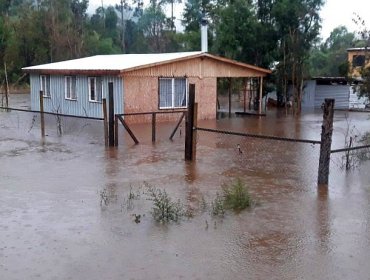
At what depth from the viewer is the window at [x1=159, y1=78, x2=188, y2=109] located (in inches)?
934

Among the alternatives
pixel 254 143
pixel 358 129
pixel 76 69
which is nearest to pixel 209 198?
pixel 254 143

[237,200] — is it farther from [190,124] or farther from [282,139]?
[190,124]

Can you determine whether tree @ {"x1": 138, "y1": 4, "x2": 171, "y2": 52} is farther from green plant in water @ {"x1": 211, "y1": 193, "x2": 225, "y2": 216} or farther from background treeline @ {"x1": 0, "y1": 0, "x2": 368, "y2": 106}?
green plant in water @ {"x1": 211, "y1": 193, "x2": 225, "y2": 216}

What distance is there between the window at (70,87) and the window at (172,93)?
447cm

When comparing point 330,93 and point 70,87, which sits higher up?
point 70,87

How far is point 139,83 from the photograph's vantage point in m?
22.7

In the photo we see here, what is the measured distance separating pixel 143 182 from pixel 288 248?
4.46m

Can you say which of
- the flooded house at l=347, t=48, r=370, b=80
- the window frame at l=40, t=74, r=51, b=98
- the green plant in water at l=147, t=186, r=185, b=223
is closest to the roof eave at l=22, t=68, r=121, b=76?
the window frame at l=40, t=74, r=51, b=98

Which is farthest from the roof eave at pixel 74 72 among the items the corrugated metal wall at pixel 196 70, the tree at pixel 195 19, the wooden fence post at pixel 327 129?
the tree at pixel 195 19

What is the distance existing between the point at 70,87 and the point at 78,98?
1072mm

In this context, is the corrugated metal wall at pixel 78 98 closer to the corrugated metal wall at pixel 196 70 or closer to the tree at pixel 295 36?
the corrugated metal wall at pixel 196 70

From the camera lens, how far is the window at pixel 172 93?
23.7 metres

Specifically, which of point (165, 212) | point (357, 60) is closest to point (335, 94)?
point (357, 60)

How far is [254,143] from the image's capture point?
54.9 ft
